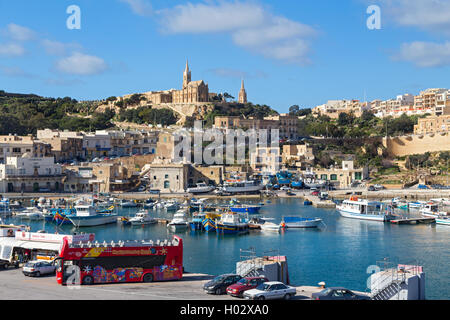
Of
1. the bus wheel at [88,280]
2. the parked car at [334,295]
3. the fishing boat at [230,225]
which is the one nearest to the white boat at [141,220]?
the fishing boat at [230,225]

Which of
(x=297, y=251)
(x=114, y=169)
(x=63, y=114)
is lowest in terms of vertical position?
(x=297, y=251)

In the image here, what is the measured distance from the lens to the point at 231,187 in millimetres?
42031

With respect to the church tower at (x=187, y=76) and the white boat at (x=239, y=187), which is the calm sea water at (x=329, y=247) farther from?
the church tower at (x=187, y=76)

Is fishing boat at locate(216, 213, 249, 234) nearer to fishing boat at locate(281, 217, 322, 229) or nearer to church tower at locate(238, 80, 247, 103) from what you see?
fishing boat at locate(281, 217, 322, 229)

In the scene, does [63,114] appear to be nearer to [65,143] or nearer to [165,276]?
[65,143]

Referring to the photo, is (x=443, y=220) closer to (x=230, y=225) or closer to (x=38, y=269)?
(x=230, y=225)

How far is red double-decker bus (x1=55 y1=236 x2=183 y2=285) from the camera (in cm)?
1306

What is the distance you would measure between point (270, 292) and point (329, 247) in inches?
456

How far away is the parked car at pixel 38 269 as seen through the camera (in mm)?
14062

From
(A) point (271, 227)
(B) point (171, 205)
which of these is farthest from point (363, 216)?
(B) point (171, 205)

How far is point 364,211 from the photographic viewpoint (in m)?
31.8

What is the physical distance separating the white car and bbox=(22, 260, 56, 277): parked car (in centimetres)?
534
